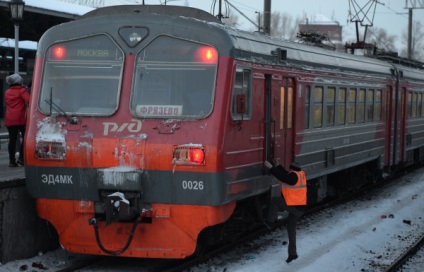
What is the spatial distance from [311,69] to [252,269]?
408 centimetres

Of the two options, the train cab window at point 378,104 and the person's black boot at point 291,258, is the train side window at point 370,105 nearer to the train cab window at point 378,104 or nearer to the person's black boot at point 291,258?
the train cab window at point 378,104

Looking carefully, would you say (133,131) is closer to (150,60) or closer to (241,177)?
(150,60)

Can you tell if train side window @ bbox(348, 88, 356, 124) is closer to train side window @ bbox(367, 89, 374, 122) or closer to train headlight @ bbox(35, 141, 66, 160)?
train side window @ bbox(367, 89, 374, 122)

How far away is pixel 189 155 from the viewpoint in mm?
8742

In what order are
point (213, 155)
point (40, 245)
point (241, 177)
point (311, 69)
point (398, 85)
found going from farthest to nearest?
point (398, 85), point (311, 69), point (40, 245), point (241, 177), point (213, 155)

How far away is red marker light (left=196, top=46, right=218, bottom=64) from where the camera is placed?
8.98m

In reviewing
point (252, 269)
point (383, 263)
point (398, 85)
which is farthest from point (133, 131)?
point (398, 85)

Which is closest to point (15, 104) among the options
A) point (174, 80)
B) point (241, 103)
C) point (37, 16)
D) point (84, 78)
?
point (84, 78)

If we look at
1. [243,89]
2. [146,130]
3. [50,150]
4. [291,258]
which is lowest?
[291,258]

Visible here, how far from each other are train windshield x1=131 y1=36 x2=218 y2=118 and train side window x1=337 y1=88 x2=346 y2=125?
5471 millimetres

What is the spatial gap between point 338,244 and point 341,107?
3561 mm

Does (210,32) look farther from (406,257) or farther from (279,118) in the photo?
(406,257)

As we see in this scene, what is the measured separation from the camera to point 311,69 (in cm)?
A: 1233

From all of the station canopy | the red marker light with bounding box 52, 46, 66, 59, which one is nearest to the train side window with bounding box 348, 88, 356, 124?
the red marker light with bounding box 52, 46, 66, 59
